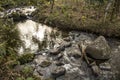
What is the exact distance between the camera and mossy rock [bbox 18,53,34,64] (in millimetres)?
12781

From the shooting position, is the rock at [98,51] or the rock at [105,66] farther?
the rock at [98,51]

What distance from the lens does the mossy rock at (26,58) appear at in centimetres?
1278

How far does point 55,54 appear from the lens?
46.7ft

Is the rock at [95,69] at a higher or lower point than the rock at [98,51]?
lower

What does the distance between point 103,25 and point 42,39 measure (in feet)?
19.0

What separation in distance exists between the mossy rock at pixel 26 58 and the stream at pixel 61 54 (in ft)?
0.99

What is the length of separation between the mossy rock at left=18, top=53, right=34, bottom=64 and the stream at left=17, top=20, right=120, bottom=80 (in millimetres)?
302

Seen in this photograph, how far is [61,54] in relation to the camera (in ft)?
46.3

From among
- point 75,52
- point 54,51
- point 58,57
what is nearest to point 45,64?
point 58,57

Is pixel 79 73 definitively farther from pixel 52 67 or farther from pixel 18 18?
pixel 18 18

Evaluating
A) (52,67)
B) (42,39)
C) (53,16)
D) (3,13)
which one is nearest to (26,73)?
(52,67)

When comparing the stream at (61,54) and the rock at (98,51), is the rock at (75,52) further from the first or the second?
the rock at (98,51)

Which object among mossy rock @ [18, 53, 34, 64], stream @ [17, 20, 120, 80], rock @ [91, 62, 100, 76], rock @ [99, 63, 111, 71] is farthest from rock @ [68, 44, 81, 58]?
mossy rock @ [18, 53, 34, 64]

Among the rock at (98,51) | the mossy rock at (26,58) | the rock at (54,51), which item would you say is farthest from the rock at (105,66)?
the mossy rock at (26,58)
